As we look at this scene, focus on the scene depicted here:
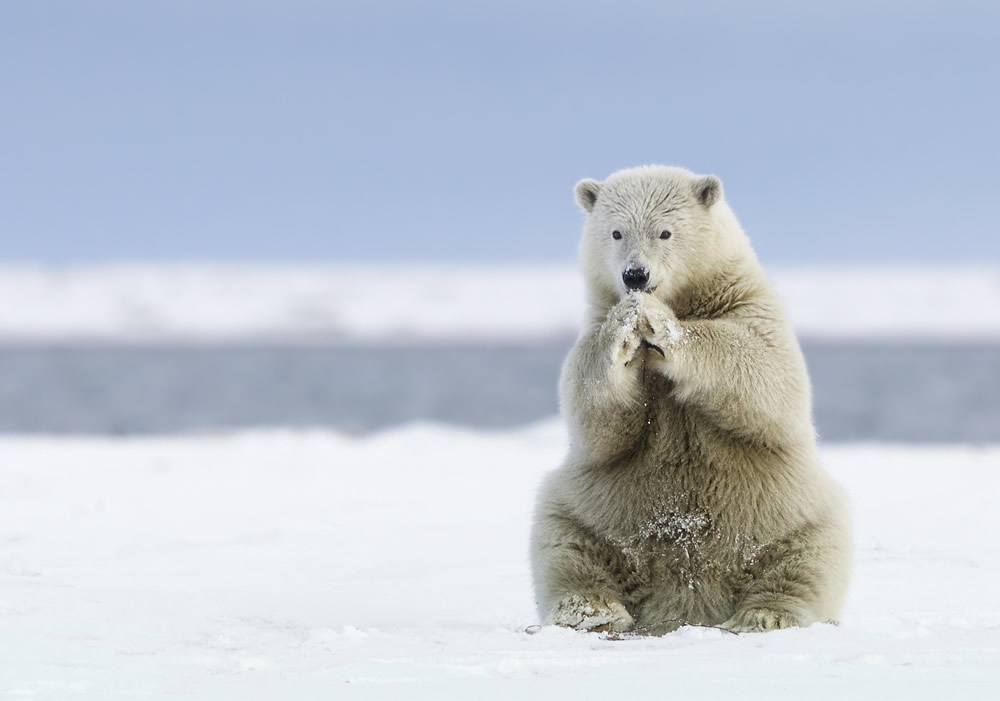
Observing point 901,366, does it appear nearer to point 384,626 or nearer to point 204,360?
point 204,360

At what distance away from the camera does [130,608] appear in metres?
5.44

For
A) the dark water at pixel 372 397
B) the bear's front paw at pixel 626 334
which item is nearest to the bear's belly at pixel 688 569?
the bear's front paw at pixel 626 334

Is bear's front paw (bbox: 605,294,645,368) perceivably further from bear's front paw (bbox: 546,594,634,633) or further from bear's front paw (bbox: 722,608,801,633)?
bear's front paw (bbox: 722,608,801,633)

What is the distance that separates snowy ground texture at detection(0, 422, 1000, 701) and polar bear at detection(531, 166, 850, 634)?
0.35 m

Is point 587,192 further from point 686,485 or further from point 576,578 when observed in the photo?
point 576,578

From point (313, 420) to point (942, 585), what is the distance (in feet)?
72.6

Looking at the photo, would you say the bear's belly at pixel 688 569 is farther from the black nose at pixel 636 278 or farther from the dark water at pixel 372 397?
the dark water at pixel 372 397

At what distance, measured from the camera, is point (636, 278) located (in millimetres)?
5070

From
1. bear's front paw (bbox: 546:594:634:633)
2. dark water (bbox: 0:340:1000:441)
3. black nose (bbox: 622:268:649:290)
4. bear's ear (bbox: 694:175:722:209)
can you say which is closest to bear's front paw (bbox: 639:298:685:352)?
black nose (bbox: 622:268:649:290)

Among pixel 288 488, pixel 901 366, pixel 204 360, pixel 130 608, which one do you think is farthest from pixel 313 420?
pixel 204 360

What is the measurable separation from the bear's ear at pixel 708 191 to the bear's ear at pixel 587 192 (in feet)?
1.81

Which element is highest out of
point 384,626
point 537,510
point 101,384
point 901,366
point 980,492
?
point 901,366

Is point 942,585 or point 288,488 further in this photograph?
point 288,488

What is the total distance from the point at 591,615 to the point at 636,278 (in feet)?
4.70
